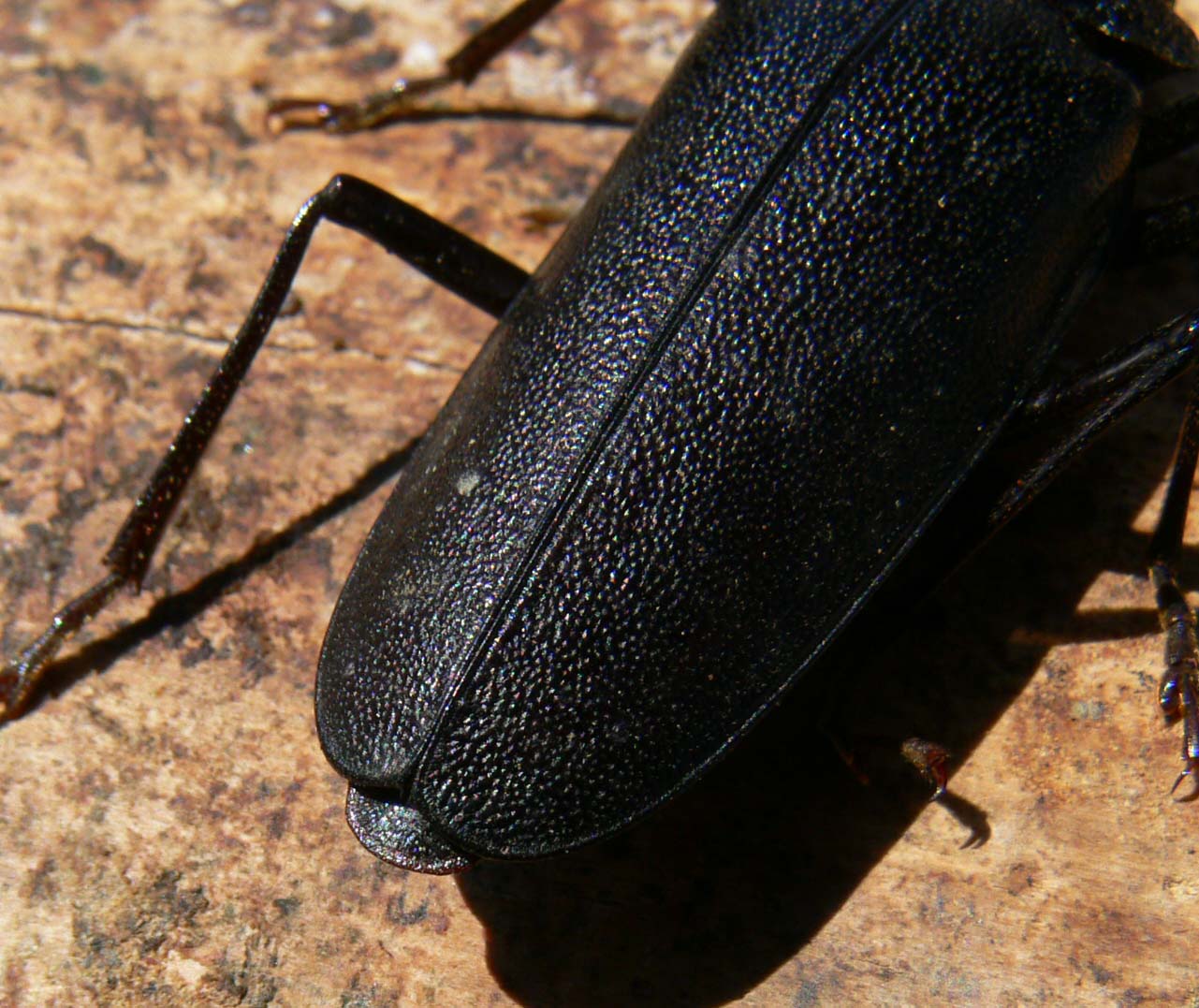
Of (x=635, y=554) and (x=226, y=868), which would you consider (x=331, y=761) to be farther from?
(x=635, y=554)

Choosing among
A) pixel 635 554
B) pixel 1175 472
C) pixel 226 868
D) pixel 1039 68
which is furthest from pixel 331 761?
pixel 1039 68

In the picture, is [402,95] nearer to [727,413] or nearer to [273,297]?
[273,297]

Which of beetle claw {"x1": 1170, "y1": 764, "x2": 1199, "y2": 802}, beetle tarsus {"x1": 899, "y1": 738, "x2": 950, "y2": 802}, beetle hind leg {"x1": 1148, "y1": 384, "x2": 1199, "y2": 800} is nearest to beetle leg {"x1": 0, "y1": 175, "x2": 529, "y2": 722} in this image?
beetle tarsus {"x1": 899, "y1": 738, "x2": 950, "y2": 802}

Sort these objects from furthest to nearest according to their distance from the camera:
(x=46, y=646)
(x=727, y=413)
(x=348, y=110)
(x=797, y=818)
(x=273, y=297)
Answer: (x=348, y=110) < (x=273, y=297) < (x=46, y=646) < (x=797, y=818) < (x=727, y=413)

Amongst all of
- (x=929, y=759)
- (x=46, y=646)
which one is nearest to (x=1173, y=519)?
(x=929, y=759)

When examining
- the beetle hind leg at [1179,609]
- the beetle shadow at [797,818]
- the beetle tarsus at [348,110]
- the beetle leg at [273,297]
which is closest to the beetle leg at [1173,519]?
the beetle hind leg at [1179,609]

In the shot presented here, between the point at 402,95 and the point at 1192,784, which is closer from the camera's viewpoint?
the point at 1192,784

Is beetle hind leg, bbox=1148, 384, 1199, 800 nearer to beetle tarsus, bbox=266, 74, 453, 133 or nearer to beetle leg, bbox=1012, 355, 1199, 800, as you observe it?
beetle leg, bbox=1012, 355, 1199, 800

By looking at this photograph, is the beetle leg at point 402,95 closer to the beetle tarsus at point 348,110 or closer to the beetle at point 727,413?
the beetle tarsus at point 348,110
